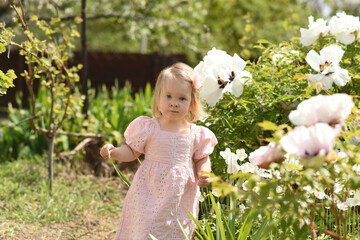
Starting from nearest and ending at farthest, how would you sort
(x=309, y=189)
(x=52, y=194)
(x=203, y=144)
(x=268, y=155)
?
1. (x=268, y=155)
2. (x=309, y=189)
3. (x=203, y=144)
4. (x=52, y=194)

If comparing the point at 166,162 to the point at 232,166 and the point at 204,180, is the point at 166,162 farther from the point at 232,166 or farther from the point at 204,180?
the point at 232,166

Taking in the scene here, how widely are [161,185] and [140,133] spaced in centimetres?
28

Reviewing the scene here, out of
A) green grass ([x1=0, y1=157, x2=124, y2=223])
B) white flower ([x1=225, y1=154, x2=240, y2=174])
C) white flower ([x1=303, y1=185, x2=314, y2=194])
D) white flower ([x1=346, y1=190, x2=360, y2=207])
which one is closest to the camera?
white flower ([x1=303, y1=185, x2=314, y2=194])

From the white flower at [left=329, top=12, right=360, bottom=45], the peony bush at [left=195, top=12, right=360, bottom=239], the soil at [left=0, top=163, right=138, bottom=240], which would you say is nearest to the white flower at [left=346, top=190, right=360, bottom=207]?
the peony bush at [left=195, top=12, right=360, bottom=239]

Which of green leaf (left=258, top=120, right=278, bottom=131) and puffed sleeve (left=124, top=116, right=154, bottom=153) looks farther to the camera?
puffed sleeve (left=124, top=116, right=154, bottom=153)

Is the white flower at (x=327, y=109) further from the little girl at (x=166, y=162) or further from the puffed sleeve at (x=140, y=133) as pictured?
the puffed sleeve at (x=140, y=133)

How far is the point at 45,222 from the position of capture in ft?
10.0

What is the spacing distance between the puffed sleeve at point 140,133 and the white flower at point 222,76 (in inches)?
16.0

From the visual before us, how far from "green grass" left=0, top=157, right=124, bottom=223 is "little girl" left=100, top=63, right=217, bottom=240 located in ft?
3.38

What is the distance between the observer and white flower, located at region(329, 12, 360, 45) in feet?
8.85

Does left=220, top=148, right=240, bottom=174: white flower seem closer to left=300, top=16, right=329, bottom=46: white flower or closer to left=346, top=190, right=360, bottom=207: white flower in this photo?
left=346, top=190, right=360, bottom=207: white flower

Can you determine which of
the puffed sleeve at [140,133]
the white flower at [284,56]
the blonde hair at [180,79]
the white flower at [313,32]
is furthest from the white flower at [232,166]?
the white flower at [313,32]

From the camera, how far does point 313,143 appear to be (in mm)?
1327

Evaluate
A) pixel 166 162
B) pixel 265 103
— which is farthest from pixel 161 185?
pixel 265 103
